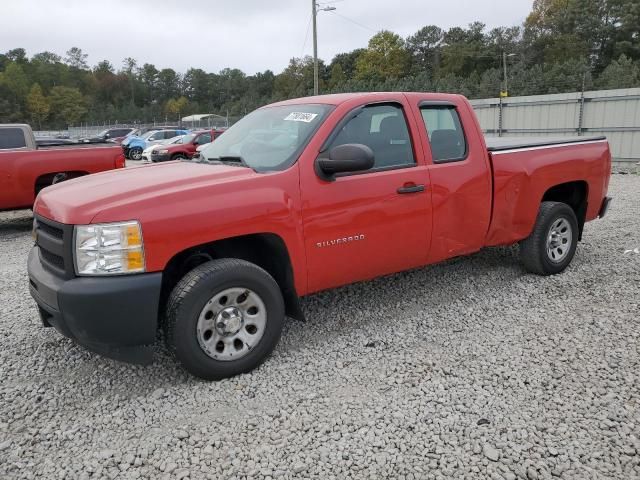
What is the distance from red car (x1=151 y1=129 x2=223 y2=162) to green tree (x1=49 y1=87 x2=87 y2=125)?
87.0 meters

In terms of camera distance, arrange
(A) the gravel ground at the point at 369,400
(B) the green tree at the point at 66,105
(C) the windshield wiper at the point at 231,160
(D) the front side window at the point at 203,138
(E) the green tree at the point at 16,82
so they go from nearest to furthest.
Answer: (A) the gravel ground at the point at 369,400
(C) the windshield wiper at the point at 231,160
(D) the front side window at the point at 203,138
(E) the green tree at the point at 16,82
(B) the green tree at the point at 66,105

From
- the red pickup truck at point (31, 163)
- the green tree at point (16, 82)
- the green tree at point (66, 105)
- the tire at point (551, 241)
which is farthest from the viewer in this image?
the green tree at point (66, 105)

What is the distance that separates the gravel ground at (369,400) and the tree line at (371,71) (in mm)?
27985

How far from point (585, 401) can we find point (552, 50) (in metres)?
84.3

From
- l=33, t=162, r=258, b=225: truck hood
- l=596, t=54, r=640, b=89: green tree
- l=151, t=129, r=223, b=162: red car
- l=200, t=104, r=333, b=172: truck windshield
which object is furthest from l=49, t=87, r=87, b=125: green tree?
l=33, t=162, r=258, b=225: truck hood

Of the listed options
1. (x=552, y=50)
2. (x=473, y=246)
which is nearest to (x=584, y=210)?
(x=473, y=246)

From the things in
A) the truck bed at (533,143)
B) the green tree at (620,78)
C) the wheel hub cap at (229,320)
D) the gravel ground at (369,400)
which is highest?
the green tree at (620,78)

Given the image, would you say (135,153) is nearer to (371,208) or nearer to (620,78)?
(371,208)

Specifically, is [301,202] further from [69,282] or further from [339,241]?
[69,282]

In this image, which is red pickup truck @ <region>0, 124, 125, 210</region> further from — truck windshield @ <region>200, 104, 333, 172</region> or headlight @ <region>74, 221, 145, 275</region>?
headlight @ <region>74, 221, 145, 275</region>

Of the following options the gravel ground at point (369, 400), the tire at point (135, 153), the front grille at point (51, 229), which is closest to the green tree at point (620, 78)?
the tire at point (135, 153)

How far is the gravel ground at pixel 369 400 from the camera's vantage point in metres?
2.66

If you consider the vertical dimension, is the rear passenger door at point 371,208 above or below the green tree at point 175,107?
below

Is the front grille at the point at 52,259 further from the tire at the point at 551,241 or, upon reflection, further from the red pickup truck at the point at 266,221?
the tire at the point at 551,241
